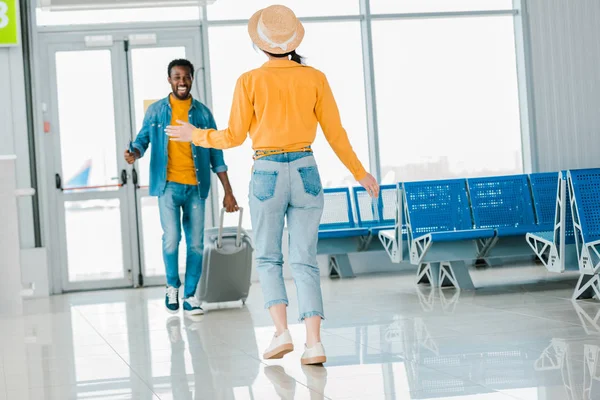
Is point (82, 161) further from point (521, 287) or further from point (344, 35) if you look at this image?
point (521, 287)

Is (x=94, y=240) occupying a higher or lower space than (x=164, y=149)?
lower

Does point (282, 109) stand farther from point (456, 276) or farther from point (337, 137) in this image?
point (456, 276)

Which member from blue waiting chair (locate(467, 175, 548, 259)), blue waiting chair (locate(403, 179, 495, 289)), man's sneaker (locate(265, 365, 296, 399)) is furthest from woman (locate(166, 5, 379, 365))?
blue waiting chair (locate(467, 175, 548, 259))

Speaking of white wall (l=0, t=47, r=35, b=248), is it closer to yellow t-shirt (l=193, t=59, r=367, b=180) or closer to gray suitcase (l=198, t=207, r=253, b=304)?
gray suitcase (l=198, t=207, r=253, b=304)

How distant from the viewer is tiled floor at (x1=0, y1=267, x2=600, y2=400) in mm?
3357

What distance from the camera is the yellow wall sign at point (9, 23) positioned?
940 centimetres

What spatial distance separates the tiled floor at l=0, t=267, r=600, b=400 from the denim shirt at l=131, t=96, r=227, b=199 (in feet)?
3.05

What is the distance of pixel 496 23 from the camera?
11.1 meters

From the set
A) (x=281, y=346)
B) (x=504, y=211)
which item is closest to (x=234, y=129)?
(x=281, y=346)

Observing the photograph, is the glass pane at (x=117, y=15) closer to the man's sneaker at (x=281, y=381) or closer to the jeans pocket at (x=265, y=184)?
the jeans pocket at (x=265, y=184)

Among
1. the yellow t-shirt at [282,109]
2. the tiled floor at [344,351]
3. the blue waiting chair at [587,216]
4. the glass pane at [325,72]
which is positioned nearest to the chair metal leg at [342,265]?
the glass pane at [325,72]

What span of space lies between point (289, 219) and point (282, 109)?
0.48 metres

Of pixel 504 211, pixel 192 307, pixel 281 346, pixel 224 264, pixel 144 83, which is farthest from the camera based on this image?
pixel 144 83

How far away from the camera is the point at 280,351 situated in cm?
398
